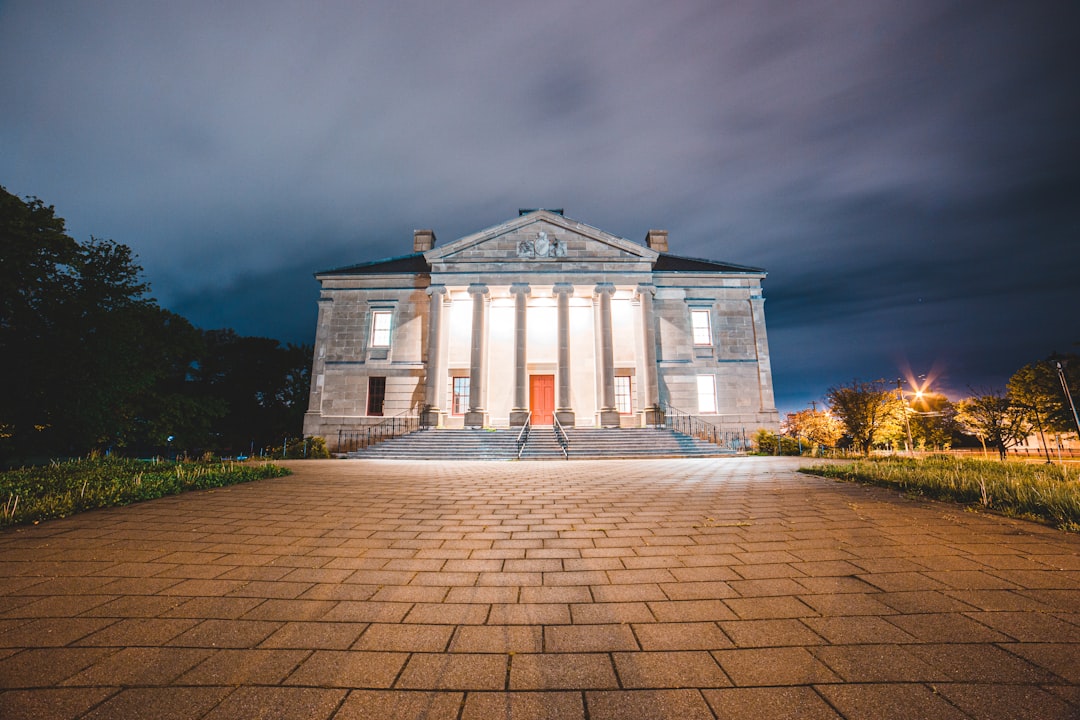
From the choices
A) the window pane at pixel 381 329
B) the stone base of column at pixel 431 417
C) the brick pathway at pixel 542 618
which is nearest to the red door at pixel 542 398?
the stone base of column at pixel 431 417

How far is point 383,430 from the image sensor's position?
2541 centimetres

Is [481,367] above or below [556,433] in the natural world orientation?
above

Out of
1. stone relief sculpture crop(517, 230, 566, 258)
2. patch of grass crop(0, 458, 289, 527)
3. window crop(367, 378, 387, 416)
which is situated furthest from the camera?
window crop(367, 378, 387, 416)

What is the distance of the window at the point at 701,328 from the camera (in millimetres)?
27438

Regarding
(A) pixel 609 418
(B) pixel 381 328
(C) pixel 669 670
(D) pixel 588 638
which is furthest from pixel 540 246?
(C) pixel 669 670

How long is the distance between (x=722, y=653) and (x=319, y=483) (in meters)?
9.50

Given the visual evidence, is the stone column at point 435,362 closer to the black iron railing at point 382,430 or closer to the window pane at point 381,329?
the black iron railing at point 382,430

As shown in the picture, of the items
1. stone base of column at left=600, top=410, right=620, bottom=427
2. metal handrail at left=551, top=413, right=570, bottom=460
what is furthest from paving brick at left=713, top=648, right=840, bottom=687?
stone base of column at left=600, top=410, right=620, bottom=427

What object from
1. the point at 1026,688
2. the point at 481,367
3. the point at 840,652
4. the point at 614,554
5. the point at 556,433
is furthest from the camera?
the point at 481,367

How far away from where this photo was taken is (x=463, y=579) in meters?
3.69

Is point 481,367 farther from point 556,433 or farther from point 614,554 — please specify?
point 614,554

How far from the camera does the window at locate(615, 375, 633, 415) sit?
87.3 feet

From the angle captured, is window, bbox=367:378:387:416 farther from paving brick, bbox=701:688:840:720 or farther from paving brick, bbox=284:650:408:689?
paving brick, bbox=701:688:840:720

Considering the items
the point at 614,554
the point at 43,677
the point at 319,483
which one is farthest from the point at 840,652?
the point at 319,483
